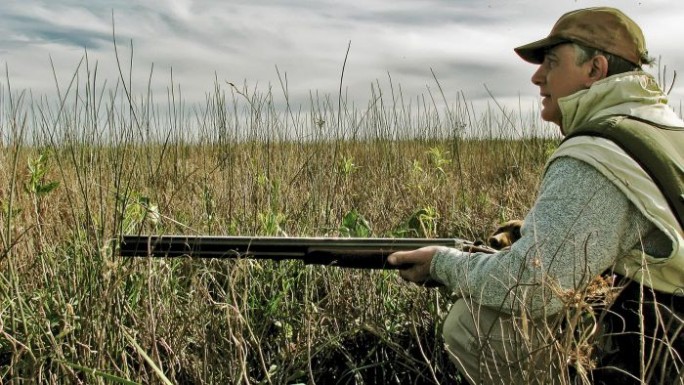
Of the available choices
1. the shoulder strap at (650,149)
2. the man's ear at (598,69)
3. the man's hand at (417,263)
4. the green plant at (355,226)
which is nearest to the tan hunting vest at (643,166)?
the shoulder strap at (650,149)

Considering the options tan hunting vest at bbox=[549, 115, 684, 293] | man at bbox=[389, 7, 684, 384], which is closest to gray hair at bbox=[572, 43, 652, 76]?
man at bbox=[389, 7, 684, 384]

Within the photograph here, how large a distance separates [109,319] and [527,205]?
3282mm

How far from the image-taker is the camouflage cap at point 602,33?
194 centimetres

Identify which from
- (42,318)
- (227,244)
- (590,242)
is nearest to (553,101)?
(590,242)

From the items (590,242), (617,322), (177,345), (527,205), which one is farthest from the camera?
(527,205)

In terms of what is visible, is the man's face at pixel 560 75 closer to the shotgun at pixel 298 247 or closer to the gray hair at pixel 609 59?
the gray hair at pixel 609 59

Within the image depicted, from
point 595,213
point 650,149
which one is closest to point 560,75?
point 650,149

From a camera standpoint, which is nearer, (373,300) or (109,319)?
(109,319)

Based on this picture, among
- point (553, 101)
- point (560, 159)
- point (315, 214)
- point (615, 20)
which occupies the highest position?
point (615, 20)

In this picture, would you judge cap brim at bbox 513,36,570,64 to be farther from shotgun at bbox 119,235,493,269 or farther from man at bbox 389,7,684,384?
shotgun at bbox 119,235,493,269

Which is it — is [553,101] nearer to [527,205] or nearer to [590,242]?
[590,242]

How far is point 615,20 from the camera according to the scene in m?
1.98

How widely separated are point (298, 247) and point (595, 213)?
957mm

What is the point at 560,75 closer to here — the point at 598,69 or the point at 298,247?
the point at 598,69
